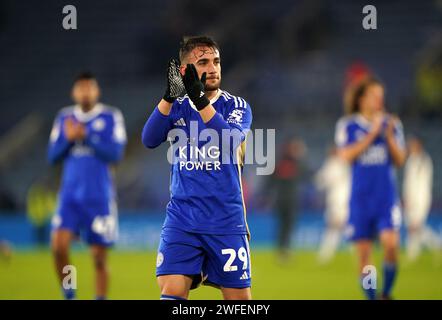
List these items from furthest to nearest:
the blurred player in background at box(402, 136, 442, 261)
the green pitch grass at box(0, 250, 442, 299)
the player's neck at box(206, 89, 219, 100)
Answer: the blurred player in background at box(402, 136, 442, 261) → the green pitch grass at box(0, 250, 442, 299) → the player's neck at box(206, 89, 219, 100)

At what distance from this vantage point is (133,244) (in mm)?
19359

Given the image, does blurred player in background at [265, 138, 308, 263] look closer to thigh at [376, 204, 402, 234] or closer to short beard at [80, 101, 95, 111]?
thigh at [376, 204, 402, 234]

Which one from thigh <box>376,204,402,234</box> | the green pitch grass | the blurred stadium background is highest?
the blurred stadium background

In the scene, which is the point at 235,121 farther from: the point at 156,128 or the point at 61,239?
the point at 61,239

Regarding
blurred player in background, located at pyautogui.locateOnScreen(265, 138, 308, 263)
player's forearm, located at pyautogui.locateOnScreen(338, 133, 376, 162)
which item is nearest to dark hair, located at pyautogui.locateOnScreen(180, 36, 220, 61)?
player's forearm, located at pyautogui.locateOnScreen(338, 133, 376, 162)

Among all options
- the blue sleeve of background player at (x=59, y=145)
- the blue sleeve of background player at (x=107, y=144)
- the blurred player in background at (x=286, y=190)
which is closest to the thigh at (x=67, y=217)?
the blue sleeve of background player at (x=59, y=145)

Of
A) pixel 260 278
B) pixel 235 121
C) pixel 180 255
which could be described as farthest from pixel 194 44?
pixel 260 278

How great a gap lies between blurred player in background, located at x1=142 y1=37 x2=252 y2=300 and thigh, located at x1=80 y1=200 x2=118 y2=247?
358cm

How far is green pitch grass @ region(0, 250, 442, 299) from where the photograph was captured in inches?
420

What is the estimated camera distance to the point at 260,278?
12930 mm

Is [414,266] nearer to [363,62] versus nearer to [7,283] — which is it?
[7,283]

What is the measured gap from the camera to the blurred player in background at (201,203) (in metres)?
5.61

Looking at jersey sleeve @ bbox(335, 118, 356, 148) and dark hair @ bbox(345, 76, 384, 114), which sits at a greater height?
dark hair @ bbox(345, 76, 384, 114)
